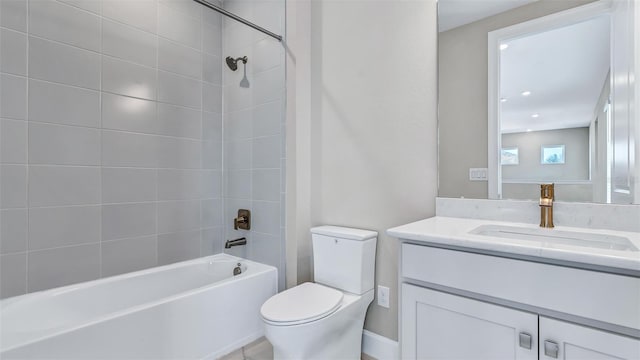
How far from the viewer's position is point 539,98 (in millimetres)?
1307

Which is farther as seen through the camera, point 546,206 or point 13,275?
point 13,275

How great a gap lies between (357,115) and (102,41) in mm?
1639

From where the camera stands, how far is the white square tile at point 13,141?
1534mm

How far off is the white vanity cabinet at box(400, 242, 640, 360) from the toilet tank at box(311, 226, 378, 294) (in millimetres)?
485

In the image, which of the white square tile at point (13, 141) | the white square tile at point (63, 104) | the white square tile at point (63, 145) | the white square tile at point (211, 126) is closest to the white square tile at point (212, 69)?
the white square tile at point (211, 126)

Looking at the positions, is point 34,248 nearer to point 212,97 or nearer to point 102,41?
point 102,41

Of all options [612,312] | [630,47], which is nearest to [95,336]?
[612,312]

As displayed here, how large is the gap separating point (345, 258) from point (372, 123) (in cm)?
78

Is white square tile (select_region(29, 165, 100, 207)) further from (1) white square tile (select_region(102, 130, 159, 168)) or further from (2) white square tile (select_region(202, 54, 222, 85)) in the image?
(2) white square tile (select_region(202, 54, 222, 85))

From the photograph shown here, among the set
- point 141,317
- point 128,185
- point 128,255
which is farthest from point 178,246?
point 141,317

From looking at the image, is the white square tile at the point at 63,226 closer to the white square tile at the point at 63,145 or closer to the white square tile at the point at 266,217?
the white square tile at the point at 63,145

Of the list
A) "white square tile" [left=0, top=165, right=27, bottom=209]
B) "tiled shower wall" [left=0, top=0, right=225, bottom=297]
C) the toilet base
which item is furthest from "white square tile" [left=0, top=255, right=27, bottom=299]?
the toilet base

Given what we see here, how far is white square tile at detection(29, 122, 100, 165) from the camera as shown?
5.37ft

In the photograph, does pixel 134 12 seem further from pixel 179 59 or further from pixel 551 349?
pixel 551 349
